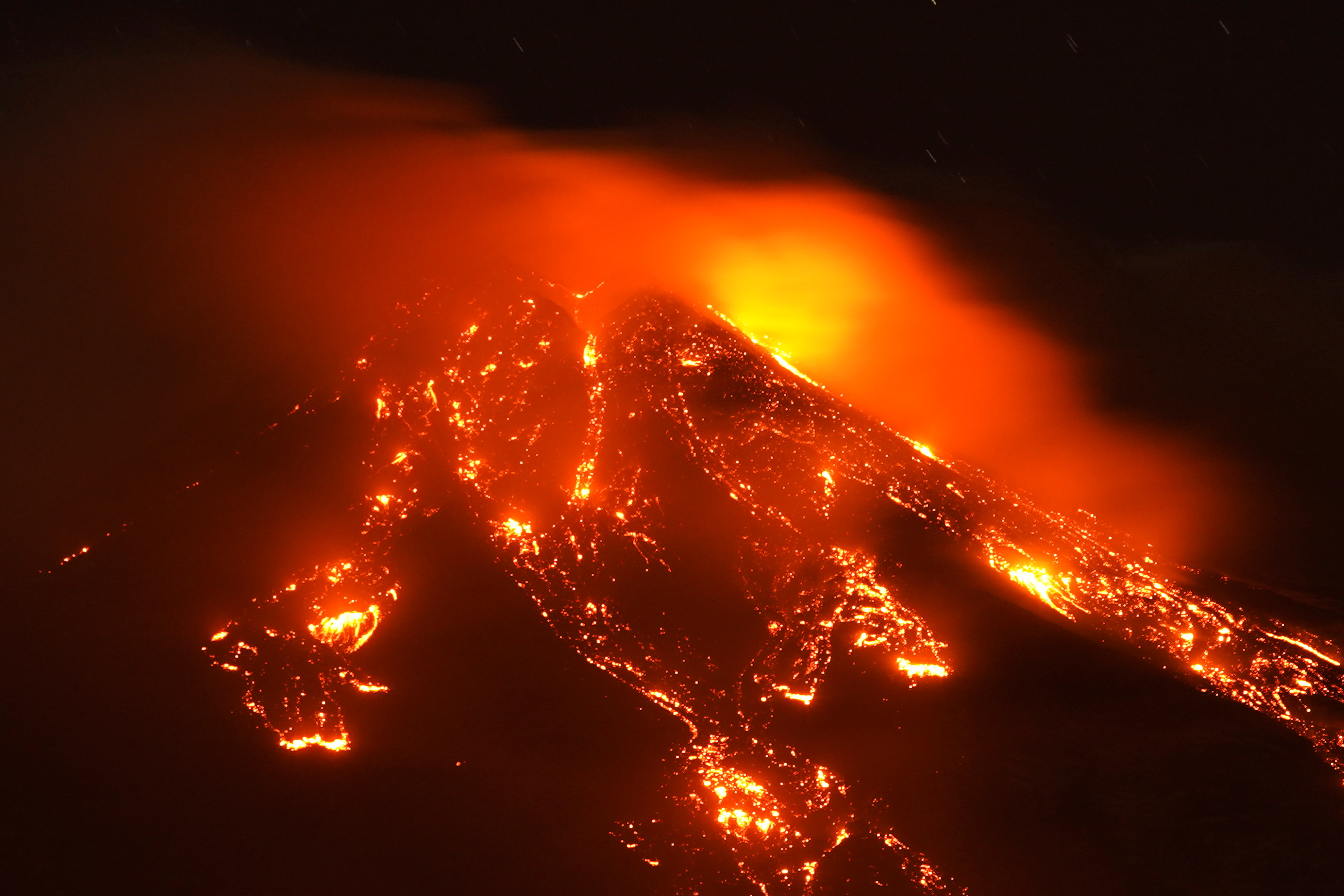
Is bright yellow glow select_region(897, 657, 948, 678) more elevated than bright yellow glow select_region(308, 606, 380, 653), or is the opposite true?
bright yellow glow select_region(897, 657, 948, 678)

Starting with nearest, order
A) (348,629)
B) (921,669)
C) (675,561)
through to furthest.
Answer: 1. (921,669)
2. (348,629)
3. (675,561)

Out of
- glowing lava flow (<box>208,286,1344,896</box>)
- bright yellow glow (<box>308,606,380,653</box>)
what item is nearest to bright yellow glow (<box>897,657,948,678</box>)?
glowing lava flow (<box>208,286,1344,896</box>)

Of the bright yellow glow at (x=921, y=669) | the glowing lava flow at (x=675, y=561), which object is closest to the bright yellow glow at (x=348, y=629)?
the glowing lava flow at (x=675, y=561)

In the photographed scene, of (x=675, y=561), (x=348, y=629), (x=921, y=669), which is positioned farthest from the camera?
(x=675, y=561)

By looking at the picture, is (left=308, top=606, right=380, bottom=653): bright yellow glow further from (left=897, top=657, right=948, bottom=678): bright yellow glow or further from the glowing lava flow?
(left=897, top=657, right=948, bottom=678): bright yellow glow

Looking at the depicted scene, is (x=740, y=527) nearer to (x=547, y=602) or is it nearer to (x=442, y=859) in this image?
(x=547, y=602)

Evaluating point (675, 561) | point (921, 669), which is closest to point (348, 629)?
point (675, 561)

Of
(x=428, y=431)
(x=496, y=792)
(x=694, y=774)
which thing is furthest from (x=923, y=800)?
(x=428, y=431)

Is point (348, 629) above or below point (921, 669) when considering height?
below

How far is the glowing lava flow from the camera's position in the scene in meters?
14.3

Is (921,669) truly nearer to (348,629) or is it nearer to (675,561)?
(675,561)

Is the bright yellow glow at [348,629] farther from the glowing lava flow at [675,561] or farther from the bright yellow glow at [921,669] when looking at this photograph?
the bright yellow glow at [921,669]

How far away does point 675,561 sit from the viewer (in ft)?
59.5

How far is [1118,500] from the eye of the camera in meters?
26.0
